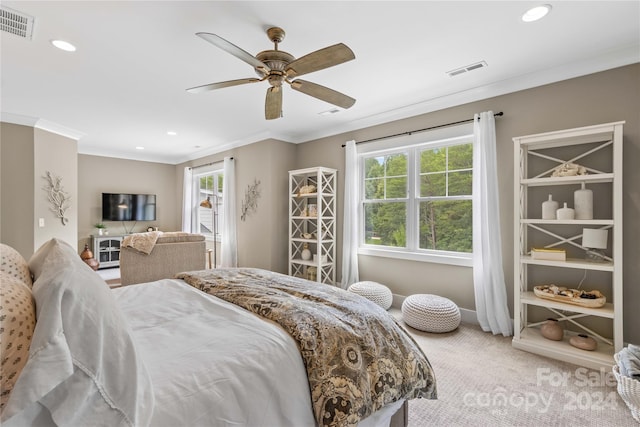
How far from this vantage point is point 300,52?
2508 mm

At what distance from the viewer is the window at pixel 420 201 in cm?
348

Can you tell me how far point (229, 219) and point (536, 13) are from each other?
498cm

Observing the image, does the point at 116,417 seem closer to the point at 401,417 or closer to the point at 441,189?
the point at 401,417

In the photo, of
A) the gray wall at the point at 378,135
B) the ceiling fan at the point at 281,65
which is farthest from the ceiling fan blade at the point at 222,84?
the gray wall at the point at 378,135

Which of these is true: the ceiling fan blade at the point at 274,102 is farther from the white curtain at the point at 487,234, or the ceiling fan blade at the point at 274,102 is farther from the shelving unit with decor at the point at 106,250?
the shelving unit with decor at the point at 106,250

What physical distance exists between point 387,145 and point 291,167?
184 centimetres

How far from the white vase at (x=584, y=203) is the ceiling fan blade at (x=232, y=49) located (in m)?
2.73

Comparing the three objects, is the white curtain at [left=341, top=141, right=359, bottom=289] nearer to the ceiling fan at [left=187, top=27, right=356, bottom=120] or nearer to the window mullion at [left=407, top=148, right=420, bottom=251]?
the window mullion at [left=407, top=148, right=420, bottom=251]

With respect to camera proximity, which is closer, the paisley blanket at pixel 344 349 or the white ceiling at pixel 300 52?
the paisley blanket at pixel 344 349

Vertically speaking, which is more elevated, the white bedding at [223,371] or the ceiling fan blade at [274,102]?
the ceiling fan blade at [274,102]

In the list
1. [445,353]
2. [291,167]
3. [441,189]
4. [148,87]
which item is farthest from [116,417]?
[291,167]

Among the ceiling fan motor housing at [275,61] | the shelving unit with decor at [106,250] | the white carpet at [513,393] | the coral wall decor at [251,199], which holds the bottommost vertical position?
the white carpet at [513,393]

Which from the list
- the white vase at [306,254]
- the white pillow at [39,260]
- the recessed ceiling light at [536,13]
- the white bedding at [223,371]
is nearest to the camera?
the white bedding at [223,371]

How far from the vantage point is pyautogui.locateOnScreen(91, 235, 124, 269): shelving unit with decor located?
6.07 m
